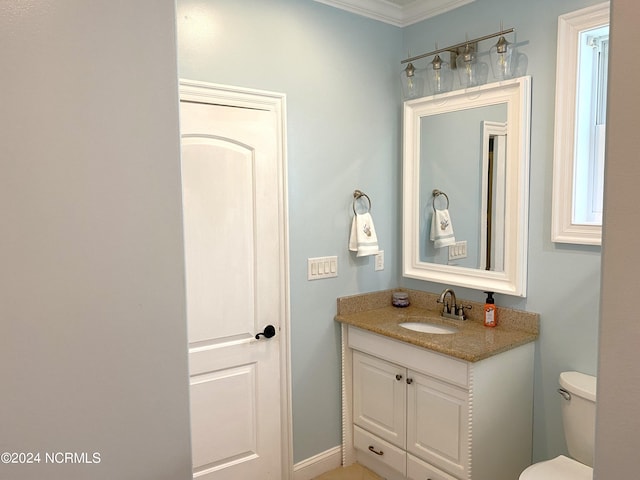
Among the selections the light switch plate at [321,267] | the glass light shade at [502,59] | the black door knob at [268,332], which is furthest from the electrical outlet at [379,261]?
the glass light shade at [502,59]

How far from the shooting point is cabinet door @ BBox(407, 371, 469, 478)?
7.20 feet

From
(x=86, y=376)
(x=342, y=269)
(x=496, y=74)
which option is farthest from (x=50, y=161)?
(x=496, y=74)

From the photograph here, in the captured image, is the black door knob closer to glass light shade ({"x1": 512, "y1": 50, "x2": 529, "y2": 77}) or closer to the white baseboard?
the white baseboard

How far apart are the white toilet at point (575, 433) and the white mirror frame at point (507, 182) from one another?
19.7 inches

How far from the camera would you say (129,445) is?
0.95 meters

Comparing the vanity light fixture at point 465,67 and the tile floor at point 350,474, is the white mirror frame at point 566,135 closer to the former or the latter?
the vanity light fixture at point 465,67

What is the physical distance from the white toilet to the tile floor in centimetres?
100

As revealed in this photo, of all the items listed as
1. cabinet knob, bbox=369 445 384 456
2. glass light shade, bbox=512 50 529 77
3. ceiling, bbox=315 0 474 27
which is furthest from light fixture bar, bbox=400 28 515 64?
cabinet knob, bbox=369 445 384 456

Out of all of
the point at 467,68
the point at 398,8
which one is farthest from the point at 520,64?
the point at 398,8

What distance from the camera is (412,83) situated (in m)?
2.91

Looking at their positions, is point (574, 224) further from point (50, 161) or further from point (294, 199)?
point (50, 161)

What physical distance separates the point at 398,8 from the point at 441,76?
54cm

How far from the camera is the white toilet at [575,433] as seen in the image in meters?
1.97

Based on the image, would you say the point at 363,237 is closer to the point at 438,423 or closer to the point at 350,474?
the point at 438,423
